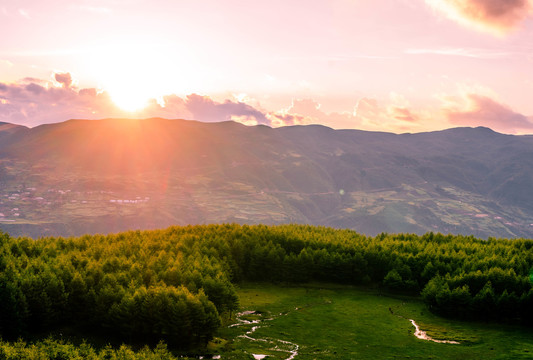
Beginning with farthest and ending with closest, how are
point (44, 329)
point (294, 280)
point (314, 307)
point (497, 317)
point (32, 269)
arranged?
1. point (294, 280)
2. point (314, 307)
3. point (497, 317)
4. point (32, 269)
5. point (44, 329)

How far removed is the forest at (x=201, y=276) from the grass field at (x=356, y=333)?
4939 millimetres

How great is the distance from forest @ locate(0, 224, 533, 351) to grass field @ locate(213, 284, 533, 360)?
4939 millimetres

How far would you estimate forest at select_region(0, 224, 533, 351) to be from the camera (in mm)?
63656

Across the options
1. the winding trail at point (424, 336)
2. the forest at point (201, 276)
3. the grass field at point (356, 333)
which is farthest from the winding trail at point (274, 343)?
the winding trail at point (424, 336)

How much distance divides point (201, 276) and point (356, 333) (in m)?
27.5

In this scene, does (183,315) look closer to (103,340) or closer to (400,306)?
(103,340)

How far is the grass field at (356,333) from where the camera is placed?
2510 inches

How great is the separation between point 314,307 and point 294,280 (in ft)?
80.4

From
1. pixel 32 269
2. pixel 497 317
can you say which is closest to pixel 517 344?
pixel 497 317

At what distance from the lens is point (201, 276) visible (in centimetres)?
7675

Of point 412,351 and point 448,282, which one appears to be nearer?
point 412,351

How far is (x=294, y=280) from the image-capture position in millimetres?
116062

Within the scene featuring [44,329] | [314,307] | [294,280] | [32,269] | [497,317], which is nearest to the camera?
[44,329]

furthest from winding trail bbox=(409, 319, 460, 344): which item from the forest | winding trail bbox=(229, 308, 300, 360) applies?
winding trail bbox=(229, 308, 300, 360)
